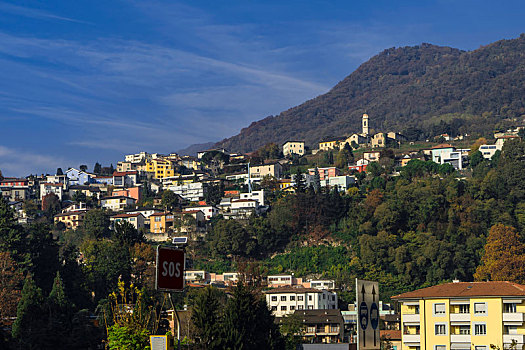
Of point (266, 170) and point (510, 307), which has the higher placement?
point (266, 170)

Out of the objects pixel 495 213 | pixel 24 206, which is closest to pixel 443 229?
pixel 495 213

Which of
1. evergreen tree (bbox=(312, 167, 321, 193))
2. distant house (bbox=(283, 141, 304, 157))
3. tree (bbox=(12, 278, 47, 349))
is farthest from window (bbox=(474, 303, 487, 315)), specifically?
distant house (bbox=(283, 141, 304, 157))

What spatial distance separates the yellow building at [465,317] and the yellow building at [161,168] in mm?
87536

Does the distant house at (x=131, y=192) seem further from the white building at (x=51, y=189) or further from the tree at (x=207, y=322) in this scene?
the tree at (x=207, y=322)

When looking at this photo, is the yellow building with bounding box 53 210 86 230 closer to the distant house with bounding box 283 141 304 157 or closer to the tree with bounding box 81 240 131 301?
the tree with bounding box 81 240 131 301

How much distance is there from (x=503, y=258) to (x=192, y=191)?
53814 millimetres

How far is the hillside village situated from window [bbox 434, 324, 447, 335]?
16942 mm

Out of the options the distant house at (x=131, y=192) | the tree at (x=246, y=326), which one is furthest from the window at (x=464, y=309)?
the distant house at (x=131, y=192)

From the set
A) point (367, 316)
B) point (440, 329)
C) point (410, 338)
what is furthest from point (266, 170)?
point (367, 316)

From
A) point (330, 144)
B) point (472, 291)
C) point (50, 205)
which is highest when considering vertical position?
point (330, 144)

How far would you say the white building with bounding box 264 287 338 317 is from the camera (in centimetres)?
7819

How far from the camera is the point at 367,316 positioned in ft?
33.7

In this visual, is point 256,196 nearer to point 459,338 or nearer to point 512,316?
point 459,338

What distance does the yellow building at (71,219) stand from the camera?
109 meters
